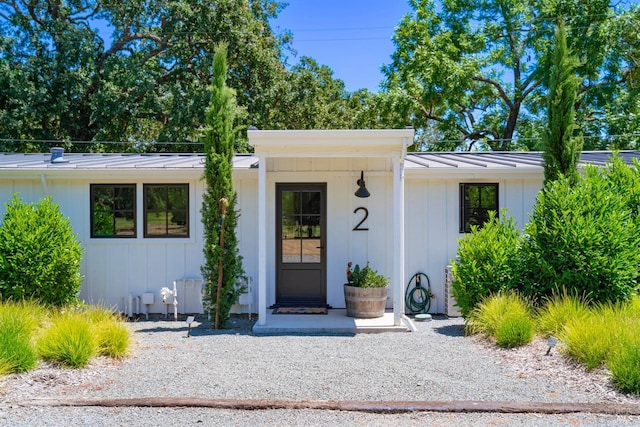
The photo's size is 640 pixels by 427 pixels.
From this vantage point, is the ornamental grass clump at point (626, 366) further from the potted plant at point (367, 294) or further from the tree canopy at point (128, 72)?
the tree canopy at point (128, 72)

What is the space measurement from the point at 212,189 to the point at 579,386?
537 cm

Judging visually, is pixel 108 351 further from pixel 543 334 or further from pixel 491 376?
pixel 543 334

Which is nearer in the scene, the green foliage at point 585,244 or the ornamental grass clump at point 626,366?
the ornamental grass clump at point 626,366

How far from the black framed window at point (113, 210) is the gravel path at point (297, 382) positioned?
2515mm

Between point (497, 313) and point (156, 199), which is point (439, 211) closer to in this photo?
point (497, 313)

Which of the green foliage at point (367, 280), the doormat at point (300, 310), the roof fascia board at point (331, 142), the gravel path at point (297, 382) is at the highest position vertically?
the roof fascia board at point (331, 142)

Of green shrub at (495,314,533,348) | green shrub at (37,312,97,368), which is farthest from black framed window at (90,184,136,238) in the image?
green shrub at (495,314,533,348)

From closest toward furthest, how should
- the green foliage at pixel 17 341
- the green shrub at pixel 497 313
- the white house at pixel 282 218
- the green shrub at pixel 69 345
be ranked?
the green foliage at pixel 17 341 → the green shrub at pixel 69 345 → the green shrub at pixel 497 313 → the white house at pixel 282 218

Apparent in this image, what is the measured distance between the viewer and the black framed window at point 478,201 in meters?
9.24

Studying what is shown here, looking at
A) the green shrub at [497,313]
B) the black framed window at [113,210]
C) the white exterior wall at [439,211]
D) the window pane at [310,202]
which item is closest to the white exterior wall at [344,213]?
the window pane at [310,202]

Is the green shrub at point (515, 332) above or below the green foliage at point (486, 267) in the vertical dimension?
below

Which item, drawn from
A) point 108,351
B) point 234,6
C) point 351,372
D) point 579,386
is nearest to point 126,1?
point 234,6

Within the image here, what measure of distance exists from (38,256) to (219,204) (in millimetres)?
2710

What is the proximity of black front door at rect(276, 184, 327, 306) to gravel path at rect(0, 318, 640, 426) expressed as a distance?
6.98 ft
